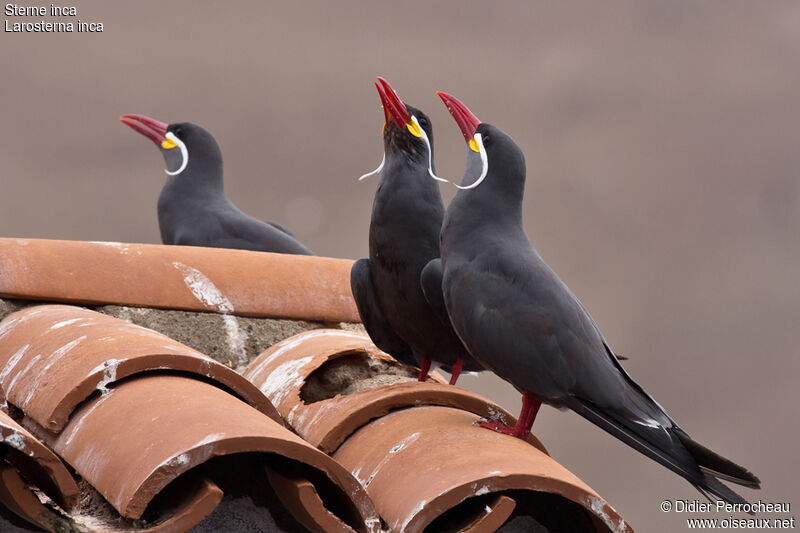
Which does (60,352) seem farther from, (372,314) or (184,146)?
(184,146)

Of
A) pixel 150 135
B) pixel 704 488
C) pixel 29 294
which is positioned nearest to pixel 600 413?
pixel 704 488

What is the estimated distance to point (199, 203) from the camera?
5.12 meters

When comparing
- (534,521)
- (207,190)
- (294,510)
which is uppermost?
(207,190)

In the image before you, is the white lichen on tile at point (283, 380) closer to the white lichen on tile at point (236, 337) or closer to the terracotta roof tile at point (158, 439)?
the white lichen on tile at point (236, 337)

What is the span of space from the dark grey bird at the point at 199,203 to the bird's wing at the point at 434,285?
186 centimetres

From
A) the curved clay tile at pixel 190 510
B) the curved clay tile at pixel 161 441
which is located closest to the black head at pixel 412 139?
the curved clay tile at pixel 161 441

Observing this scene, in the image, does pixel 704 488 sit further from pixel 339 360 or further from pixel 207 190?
pixel 207 190

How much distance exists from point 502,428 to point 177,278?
1.58 metres

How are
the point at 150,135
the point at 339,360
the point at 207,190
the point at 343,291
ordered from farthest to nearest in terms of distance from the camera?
the point at 150,135 → the point at 207,190 → the point at 343,291 → the point at 339,360

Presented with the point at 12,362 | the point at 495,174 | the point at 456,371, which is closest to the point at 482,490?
the point at 495,174

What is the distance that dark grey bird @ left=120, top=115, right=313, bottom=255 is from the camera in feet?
15.6

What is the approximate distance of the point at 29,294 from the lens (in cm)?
336

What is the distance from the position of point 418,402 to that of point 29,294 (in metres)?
1.53

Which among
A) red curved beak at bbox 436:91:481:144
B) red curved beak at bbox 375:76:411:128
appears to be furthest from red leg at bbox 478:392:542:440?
red curved beak at bbox 375:76:411:128
